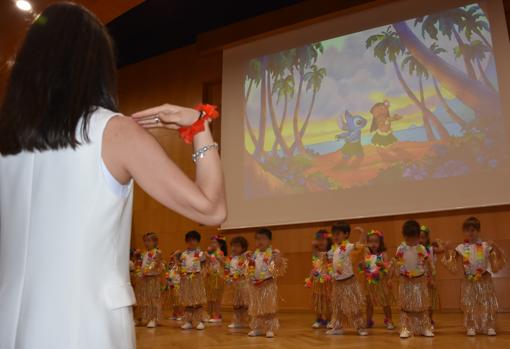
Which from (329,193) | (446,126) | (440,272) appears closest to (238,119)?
(329,193)

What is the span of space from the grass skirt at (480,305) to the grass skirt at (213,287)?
11.3 feet

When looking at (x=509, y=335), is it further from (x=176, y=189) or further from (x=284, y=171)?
(x=176, y=189)

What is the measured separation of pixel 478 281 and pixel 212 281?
3671 mm

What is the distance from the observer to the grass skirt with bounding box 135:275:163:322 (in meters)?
6.65

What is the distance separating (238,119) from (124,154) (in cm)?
761

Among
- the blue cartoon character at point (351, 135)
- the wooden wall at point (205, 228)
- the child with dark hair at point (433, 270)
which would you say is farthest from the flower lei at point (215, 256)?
the child with dark hair at point (433, 270)

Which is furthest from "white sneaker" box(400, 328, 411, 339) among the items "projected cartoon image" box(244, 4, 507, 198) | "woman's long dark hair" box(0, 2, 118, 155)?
"woman's long dark hair" box(0, 2, 118, 155)

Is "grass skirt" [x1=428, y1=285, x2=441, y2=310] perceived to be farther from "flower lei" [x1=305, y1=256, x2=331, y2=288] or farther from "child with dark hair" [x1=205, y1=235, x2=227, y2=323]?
"child with dark hair" [x1=205, y1=235, x2=227, y2=323]

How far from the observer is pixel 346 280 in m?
5.42

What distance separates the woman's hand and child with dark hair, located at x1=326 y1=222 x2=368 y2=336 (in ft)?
15.3

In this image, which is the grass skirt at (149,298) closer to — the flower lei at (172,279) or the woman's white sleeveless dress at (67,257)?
the flower lei at (172,279)

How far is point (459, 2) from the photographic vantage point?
6637mm

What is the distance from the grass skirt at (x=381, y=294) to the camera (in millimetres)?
5465

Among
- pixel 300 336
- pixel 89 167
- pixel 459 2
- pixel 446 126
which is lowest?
pixel 300 336
